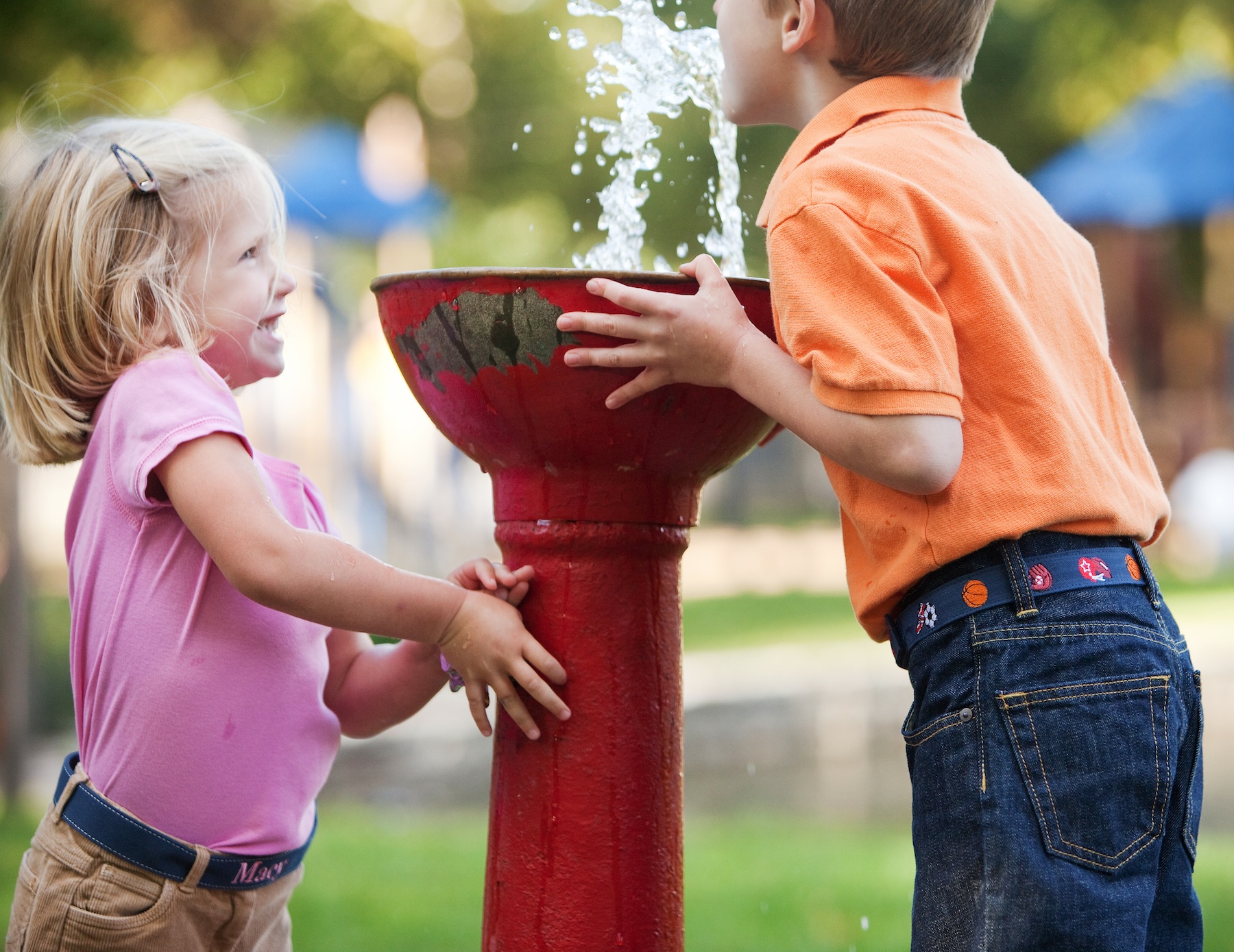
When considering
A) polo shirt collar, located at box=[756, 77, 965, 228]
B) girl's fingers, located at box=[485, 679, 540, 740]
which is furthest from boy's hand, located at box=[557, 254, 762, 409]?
girl's fingers, located at box=[485, 679, 540, 740]

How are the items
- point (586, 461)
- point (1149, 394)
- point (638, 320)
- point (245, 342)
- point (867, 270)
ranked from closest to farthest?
point (867, 270) < point (638, 320) < point (586, 461) < point (245, 342) < point (1149, 394)

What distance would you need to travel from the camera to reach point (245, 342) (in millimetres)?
1621

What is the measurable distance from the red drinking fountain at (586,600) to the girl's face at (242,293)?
0.16m

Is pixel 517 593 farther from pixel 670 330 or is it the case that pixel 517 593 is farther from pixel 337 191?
pixel 337 191

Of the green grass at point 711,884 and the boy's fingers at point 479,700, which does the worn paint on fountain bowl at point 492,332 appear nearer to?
the boy's fingers at point 479,700

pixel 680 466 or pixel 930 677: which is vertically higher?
pixel 680 466

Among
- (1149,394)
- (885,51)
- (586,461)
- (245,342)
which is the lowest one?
(586,461)

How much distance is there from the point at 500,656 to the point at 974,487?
559 millimetres

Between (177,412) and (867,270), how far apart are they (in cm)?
75

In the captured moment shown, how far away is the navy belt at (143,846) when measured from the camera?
57.7 inches

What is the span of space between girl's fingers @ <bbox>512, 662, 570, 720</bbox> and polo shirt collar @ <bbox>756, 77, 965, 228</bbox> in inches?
22.1

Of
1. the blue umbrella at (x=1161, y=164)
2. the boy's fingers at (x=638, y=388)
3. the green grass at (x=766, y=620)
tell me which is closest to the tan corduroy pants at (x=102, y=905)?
the boy's fingers at (x=638, y=388)

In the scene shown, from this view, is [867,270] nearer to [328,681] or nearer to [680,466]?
[680,466]

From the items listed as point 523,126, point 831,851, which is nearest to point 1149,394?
point 523,126
